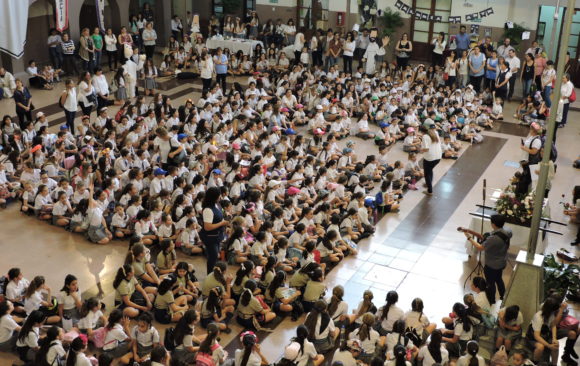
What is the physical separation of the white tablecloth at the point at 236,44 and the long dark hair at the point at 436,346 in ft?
54.3

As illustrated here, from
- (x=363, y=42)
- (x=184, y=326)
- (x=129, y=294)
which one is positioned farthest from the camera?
(x=363, y=42)

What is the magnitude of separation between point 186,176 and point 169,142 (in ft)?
3.48

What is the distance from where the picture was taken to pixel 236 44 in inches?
899

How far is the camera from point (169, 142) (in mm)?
13141

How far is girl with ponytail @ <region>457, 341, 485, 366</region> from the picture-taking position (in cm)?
716

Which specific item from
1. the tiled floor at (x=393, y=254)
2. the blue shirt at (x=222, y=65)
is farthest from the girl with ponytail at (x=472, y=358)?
the blue shirt at (x=222, y=65)

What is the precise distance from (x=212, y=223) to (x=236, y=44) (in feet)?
47.6

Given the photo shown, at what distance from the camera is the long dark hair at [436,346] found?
7.35 meters

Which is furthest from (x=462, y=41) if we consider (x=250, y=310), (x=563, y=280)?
(x=250, y=310)

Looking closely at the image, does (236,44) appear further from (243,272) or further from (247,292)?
(247,292)

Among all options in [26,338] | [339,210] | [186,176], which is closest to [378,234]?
[339,210]

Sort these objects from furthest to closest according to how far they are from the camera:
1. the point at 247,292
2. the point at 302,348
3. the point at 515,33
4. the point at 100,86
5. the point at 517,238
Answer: the point at 515,33 → the point at 100,86 → the point at 517,238 → the point at 247,292 → the point at 302,348

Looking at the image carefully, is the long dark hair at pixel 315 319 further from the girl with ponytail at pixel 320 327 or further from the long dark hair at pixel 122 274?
the long dark hair at pixel 122 274

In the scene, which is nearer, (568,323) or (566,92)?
(568,323)
